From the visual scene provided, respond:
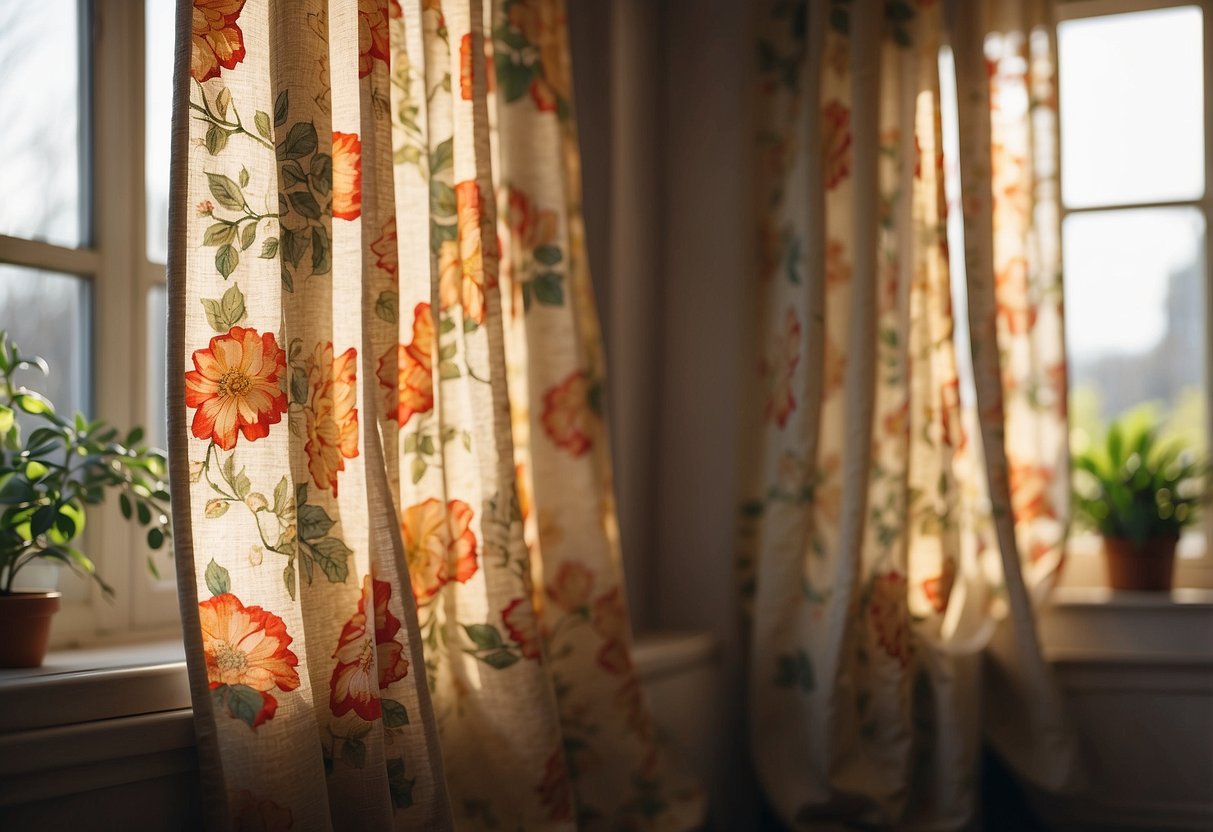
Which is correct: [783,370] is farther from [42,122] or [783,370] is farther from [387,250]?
[42,122]

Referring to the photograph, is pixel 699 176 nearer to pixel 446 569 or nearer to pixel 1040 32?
pixel 1040 32

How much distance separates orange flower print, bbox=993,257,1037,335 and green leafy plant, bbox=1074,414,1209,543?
0.29 meters

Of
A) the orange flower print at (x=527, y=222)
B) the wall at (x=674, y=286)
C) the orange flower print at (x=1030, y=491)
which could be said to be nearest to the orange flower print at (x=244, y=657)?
the orange flower print at (x=527, y=222)

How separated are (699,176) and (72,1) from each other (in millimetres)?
1195

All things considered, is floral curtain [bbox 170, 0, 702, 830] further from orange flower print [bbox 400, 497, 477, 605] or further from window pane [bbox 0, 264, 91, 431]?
window pane [bbox 0, 264, 91, 431]

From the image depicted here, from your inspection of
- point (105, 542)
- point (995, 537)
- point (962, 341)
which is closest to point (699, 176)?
point (962, 341)

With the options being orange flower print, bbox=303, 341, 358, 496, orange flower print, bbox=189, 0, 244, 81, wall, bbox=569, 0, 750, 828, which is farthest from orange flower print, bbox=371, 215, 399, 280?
wall, bbox=569, 0, 750, 828

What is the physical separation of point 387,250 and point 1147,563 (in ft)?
5.10

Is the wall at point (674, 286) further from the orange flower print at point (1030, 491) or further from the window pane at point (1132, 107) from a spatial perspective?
the window pane at point (1132, 107)

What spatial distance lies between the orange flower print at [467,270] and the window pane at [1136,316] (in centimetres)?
136

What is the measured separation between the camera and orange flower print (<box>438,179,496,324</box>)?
141 centimetres

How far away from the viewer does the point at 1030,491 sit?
202 cm

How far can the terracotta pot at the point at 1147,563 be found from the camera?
2.02 metres

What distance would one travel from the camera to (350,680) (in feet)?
3.77
